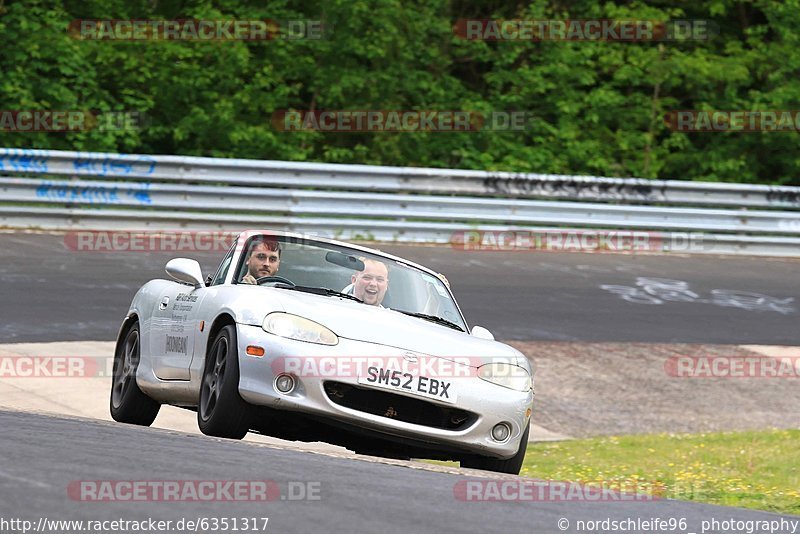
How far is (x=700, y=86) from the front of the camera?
80.8 feet

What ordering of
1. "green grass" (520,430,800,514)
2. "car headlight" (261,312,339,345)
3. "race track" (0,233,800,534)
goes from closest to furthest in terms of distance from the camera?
"race track" (0,233,800,534) → "car headlight" (261,312,339,345) → "green grass" (520,430,800,514)

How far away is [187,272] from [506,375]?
2.01 metres

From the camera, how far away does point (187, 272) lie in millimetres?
8273

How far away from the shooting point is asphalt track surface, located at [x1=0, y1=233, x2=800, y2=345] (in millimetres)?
13602

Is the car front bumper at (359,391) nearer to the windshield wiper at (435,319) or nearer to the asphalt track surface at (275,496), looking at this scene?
the asphalt track surface at (275,496)

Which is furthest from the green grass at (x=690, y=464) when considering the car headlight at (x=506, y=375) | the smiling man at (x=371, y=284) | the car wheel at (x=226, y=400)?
the car wheel at (x=226, y=400)

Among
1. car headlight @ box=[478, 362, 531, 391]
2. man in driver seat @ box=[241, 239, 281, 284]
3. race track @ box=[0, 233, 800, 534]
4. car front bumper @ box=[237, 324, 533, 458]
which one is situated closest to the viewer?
race track @ box=[0, 233, 800, 534]

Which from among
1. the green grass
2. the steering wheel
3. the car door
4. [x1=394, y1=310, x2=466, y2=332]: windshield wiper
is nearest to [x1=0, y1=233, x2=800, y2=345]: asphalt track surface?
the green grass

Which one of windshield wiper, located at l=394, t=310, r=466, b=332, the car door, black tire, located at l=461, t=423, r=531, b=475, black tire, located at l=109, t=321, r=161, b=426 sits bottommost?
black tire, located at l=109, t=321, r=161, b=426

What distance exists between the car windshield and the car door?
0.35 metres

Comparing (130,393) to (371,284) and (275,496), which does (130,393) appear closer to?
(371,284)

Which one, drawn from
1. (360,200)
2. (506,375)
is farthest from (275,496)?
(360,200)

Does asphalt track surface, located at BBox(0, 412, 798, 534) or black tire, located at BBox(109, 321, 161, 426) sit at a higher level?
asphalt track surface, located at BBox(0, 412, 798, 534)

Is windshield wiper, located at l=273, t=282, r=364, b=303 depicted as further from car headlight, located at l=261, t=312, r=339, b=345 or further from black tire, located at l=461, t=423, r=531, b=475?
black tire, located at l=461, t=423, r=531, b=475
